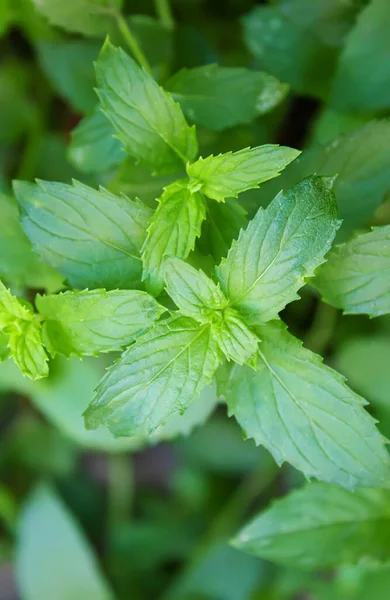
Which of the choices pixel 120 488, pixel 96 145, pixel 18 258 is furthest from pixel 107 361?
pixel 120 488

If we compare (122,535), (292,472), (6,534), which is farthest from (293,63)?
(6,534)

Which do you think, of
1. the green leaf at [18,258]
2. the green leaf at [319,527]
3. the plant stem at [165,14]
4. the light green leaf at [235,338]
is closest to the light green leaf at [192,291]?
the light green leaf at [235,338]

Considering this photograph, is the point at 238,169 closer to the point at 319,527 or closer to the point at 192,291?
the point at 192,291

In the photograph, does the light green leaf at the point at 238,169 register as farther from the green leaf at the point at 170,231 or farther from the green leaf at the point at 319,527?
the green leaf at the point at 319,527

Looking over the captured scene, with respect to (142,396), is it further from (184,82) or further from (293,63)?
(293,63)

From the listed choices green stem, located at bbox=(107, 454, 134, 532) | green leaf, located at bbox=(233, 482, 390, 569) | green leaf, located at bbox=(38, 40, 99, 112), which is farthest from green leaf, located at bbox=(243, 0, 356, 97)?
green stem, located at bbox=(107, 454, 134, 532)
